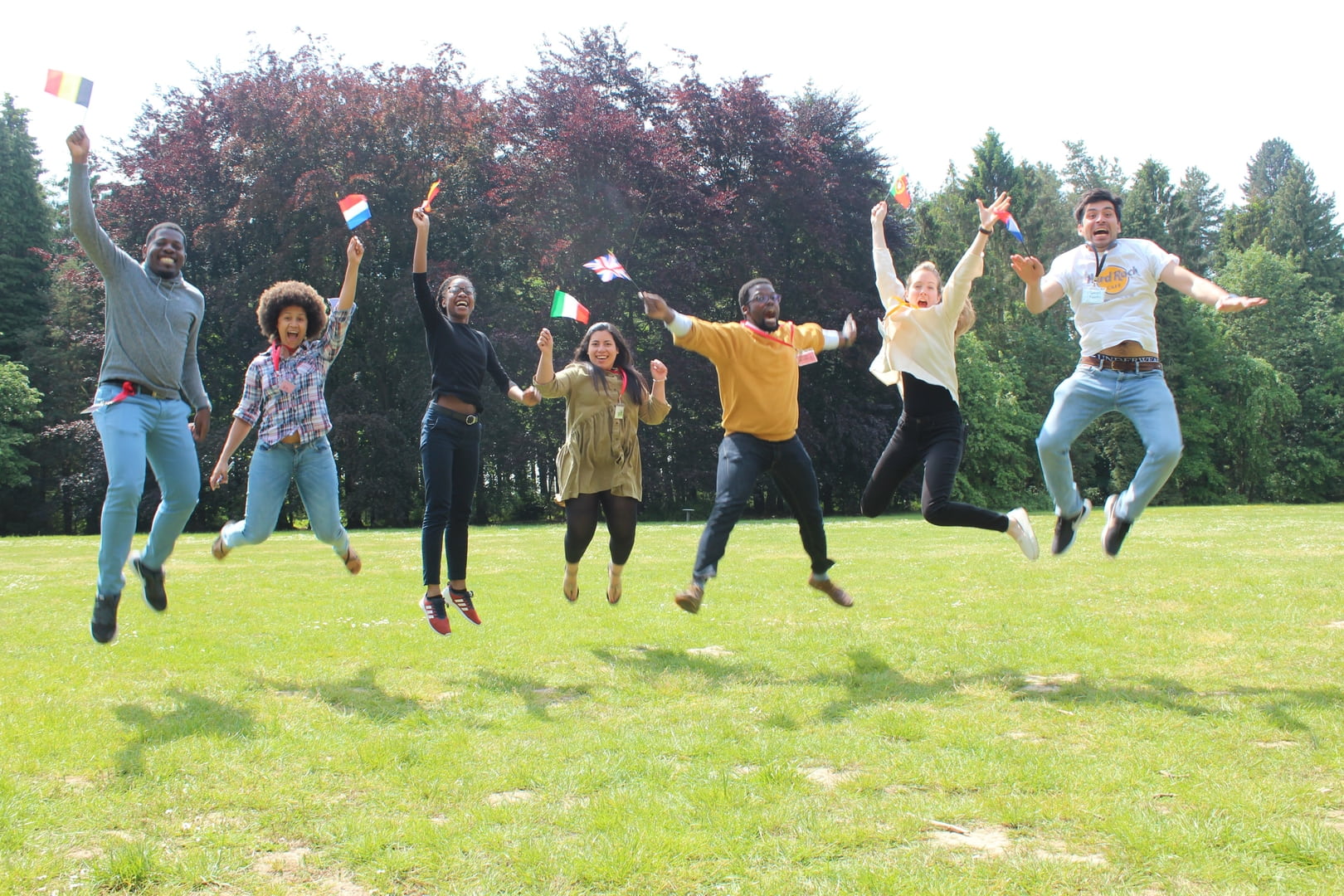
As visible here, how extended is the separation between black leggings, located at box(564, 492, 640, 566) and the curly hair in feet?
7.94

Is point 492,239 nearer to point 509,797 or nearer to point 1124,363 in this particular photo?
point 1124,363

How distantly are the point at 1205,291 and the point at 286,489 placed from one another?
21.3 feet

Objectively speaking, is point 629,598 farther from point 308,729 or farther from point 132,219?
point 132,219

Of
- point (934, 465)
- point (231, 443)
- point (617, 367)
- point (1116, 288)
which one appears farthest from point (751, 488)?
point (231, 443)

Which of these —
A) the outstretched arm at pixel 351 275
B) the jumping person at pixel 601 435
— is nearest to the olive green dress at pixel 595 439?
the jumping person at pixel 601 435

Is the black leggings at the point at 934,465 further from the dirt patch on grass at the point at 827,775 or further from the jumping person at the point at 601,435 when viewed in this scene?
the dirt patch on grass at the point at 827,775

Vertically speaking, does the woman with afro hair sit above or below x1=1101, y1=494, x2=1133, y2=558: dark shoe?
above

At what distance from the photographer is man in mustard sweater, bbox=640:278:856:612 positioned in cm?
714

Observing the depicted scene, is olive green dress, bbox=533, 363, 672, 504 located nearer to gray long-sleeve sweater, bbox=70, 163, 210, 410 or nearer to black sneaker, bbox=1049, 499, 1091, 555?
→ gray long-sleeve sweater, bbox=70, 163, 210, 410

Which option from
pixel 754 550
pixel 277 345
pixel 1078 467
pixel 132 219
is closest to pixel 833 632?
pixel 277 345

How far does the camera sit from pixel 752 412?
288 inches

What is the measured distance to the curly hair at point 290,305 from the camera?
7496mm

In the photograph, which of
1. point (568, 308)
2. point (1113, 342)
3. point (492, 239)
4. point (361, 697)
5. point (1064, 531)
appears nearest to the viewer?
point (361, 697)

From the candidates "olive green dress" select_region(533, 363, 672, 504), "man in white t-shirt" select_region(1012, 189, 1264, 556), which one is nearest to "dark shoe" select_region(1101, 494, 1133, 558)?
"man in white t-shirt" select_region(1012, 189, 1264, 556)
